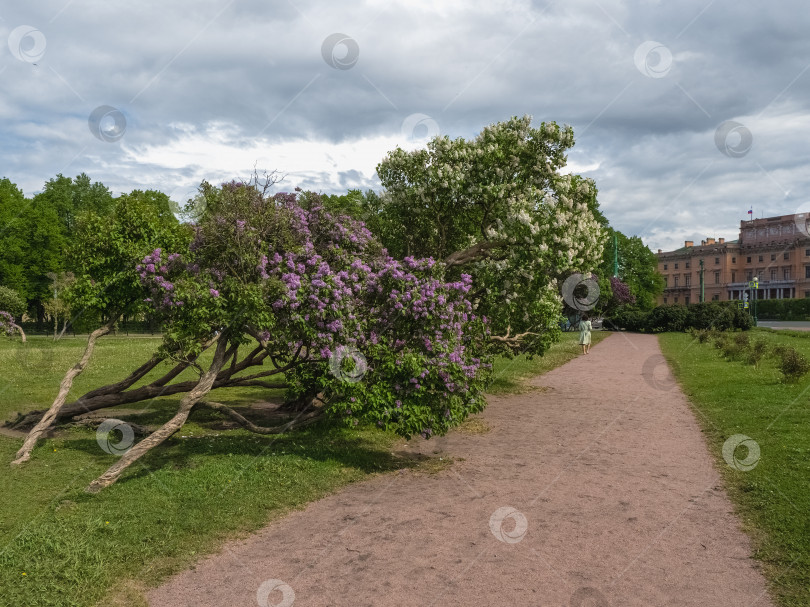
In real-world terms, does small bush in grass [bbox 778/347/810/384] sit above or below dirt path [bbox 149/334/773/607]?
above

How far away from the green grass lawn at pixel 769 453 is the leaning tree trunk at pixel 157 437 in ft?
27.6

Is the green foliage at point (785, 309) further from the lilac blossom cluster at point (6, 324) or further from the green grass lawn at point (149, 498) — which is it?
the lilac blossom cluster at point (6, 324)

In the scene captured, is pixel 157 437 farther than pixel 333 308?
No

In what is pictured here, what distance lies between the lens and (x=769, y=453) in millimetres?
11734

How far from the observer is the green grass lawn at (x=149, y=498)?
6.96 m

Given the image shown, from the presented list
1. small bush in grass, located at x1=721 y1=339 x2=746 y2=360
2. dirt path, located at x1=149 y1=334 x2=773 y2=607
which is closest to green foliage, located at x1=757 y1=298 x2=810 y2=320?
small bush in grass, located at x1=721 y1=339 x2=746 y2=360

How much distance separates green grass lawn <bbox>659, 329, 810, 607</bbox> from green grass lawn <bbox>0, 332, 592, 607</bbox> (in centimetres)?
543

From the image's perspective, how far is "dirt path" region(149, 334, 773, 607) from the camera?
649cm

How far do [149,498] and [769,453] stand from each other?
10.6m

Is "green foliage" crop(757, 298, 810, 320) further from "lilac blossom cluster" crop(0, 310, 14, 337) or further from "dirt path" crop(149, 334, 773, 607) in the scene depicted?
"lilac blossom cluster" crop(0, 310, 14, 337)

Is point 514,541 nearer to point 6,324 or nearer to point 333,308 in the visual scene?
point 333,308

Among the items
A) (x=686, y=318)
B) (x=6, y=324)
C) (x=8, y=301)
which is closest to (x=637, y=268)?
(x=686, y=318)

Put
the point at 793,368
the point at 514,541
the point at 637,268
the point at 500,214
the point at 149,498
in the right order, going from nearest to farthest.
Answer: the point at 514,541, the point at 149,498, the point at 500,214, the point at 793,368, the point at 637,268

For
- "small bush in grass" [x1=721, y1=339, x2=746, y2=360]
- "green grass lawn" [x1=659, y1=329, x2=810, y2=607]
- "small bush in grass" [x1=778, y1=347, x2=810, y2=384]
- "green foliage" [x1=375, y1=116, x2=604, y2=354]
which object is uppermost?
"green foliage" [x1=375, y1=116, x2=604, y2=354]
